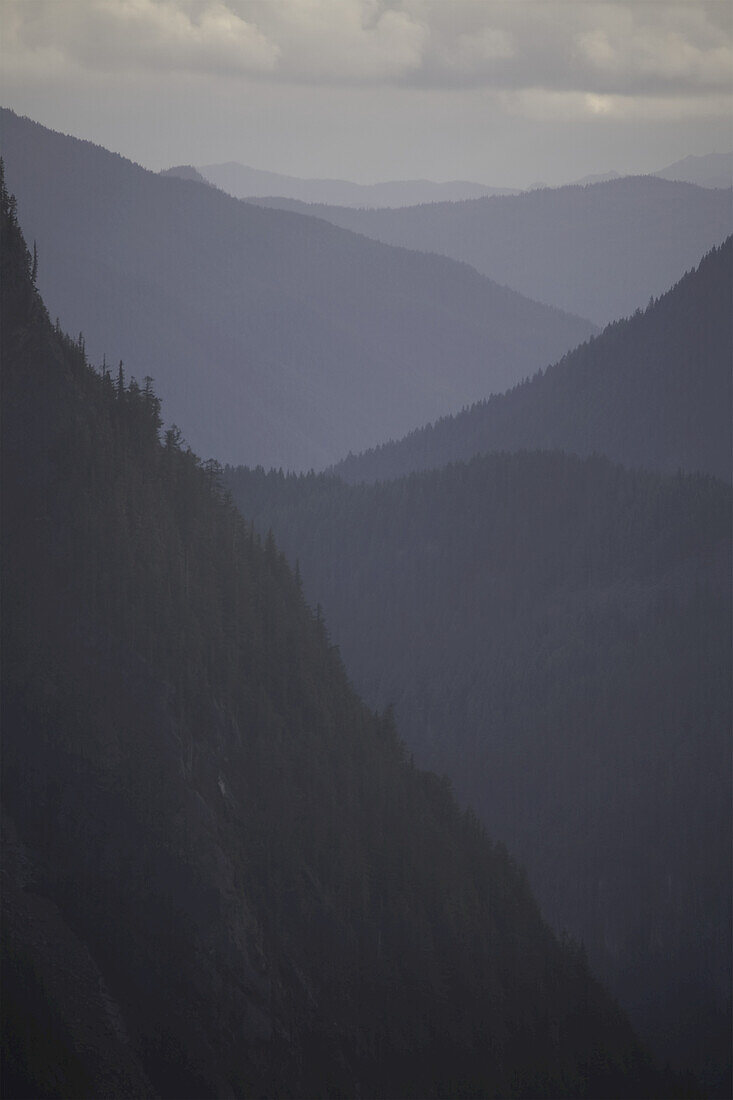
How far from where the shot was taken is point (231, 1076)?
2948 inches

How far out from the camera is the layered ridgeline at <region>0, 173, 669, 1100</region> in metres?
69.8

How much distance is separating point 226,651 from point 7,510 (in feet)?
73.7

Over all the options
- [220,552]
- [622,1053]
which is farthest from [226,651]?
[622,1053]

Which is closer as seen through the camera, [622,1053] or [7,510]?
[7,510]

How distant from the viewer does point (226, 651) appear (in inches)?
3829

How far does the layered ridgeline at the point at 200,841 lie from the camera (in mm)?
69812

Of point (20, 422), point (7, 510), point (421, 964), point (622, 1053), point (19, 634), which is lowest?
point (622, 1053)

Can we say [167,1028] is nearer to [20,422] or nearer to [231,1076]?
[231,1076]

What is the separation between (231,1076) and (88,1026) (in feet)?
42.0

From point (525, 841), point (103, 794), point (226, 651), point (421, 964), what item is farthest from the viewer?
point (525, 841)

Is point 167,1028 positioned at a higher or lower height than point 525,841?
lower

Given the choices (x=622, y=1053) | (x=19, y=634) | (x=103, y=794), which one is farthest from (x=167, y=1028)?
(x=622, y=1053)

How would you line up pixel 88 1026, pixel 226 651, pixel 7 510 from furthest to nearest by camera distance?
pixel 226 651 < pixel 7 510 < pixel 88 1026

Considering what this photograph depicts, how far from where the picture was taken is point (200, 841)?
268 feet
